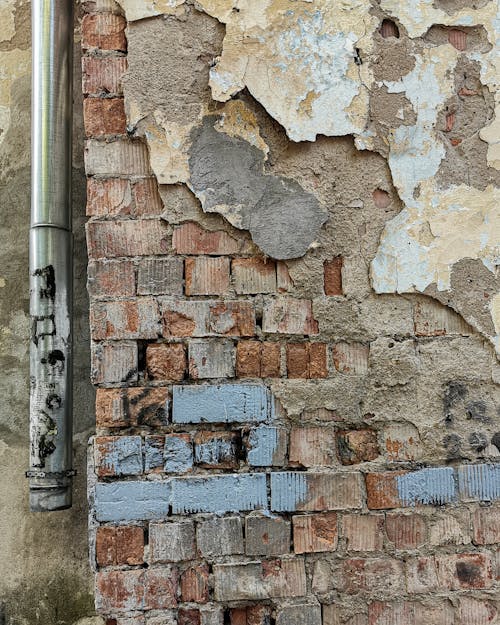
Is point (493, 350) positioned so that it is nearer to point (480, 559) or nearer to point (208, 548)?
point (480, 559)

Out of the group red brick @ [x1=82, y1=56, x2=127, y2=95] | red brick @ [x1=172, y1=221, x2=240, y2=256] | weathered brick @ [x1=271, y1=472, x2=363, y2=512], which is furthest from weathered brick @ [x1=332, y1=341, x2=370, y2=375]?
red brick @ [x1=82, y1=56, x2=127, y2=95]

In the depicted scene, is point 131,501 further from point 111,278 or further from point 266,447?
point 111,278

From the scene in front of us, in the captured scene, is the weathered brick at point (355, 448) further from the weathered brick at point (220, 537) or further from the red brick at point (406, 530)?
the weathered brick at point (220, 537)

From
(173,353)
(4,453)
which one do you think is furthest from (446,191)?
(4,453)

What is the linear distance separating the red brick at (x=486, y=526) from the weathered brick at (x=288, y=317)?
599 millimetres

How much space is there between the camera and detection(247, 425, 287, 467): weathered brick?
4.42 feet

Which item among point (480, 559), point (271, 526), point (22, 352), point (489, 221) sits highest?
point (489, 221)

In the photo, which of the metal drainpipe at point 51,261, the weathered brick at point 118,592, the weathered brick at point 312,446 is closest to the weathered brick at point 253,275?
the weathered brick at point 312,446

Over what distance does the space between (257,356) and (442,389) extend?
47 cm

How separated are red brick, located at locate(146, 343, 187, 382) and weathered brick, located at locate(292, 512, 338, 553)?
1.47 ft

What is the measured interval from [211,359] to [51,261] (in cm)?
54

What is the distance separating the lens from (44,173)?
1562mm

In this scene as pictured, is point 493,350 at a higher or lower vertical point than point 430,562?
higher

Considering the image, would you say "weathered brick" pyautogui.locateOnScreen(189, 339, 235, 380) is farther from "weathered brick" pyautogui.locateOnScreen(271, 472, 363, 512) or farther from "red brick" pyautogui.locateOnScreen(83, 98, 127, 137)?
"red brick" pyautogui.locateOnScreen(83, 98, 127, 137)
